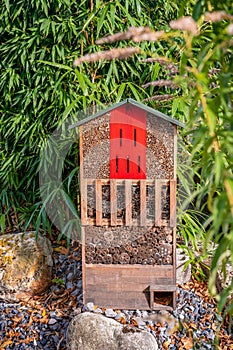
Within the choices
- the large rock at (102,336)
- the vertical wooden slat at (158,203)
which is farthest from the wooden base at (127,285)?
the vertical wooden slat at (158,203)

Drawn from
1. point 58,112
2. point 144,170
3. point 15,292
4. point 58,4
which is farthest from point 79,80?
point 15,292

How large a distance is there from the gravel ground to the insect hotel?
84 millimetres

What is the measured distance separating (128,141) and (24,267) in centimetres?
103

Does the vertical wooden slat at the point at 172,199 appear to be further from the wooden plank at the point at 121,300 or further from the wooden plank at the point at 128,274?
the wooden plank at the point at 121,300

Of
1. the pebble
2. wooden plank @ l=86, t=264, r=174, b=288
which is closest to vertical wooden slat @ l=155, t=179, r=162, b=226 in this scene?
wooden plank @ l=86, t=264, r=174, b=288

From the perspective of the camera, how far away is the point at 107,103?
3090 millimetres

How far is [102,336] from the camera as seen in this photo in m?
2.38

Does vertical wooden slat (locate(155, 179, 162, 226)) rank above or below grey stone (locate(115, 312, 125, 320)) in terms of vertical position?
above

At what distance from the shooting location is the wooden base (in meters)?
2.49

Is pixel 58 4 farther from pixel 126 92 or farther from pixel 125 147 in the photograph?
pixel 125 147

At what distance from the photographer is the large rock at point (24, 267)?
2852 millimetres

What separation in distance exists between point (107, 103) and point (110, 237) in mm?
962

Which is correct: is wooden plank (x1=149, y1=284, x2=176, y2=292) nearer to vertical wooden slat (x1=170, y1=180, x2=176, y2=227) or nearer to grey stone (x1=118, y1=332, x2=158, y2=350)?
grey stone (x1=118, y1=332, x2=158, y2=350)

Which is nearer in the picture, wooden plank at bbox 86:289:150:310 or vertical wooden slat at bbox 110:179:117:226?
vertical wooden slat at bbox 110:179:117:226
